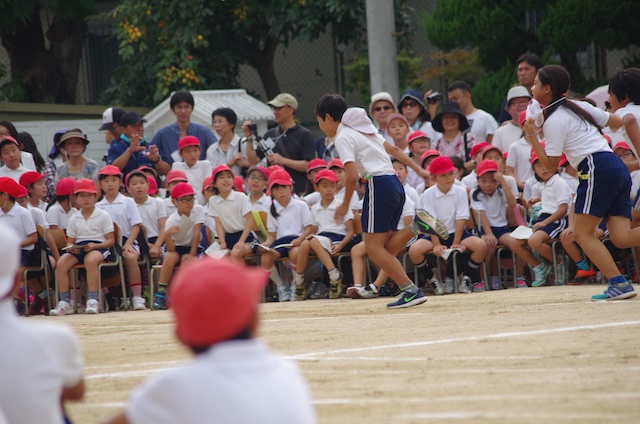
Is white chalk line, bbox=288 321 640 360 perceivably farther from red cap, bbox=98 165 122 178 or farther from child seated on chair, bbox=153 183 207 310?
red cap, bbox=98 165 122 178

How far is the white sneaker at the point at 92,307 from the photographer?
1178cm

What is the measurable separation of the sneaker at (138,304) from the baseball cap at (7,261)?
346 inches

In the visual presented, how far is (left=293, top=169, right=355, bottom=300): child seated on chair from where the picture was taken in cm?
1188

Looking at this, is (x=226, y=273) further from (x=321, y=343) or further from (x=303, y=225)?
(x=303, y=225)

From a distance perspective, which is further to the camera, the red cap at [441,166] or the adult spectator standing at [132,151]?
the adult spectator standing at [132,151]

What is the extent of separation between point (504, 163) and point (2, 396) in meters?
9.97

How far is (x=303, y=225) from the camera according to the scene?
12453mm

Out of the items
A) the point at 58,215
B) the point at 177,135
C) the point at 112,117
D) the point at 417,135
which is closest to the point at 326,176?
the point at 417,135

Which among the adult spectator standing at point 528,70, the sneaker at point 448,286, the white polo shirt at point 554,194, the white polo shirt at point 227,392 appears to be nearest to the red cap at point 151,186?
the sneaker at point 448,286

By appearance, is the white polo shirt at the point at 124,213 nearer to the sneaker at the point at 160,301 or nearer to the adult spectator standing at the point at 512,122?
the sneaker at the point at 160,301

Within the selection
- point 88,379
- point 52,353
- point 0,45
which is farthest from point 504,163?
point 0,45

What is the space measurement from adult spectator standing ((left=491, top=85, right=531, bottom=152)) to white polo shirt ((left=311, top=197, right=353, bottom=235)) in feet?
7.36

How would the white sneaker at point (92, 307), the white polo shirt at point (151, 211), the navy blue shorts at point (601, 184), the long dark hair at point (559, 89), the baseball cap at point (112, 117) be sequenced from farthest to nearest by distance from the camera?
the baseball cap at point (112, 117) → the white polo shirt at point (151, 211) → the white sneaker at point (92, 307) → the long dark hair at point (559, 89) → the navy blue shorts at point (601, 184)

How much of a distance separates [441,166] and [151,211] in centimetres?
367
